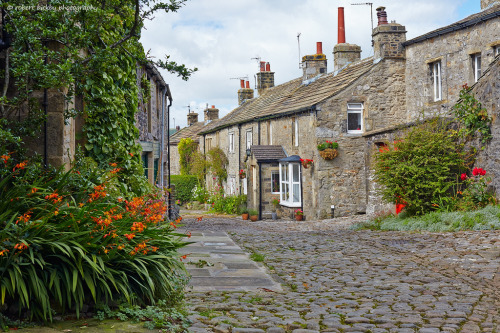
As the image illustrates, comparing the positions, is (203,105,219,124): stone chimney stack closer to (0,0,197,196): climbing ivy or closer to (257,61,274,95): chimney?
(257,61,274,95): chimney

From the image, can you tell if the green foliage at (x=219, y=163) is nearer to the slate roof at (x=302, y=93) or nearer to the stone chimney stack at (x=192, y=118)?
the slate roof at (x=302, y=93)

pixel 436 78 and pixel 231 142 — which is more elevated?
pixel 436 78

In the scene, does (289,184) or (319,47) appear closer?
(289,184)

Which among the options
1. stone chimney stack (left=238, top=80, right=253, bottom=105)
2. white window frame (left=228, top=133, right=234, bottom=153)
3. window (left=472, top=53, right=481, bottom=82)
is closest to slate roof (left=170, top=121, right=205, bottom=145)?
stone chimney stack (left=238, top=80, right=253, bottom=105)

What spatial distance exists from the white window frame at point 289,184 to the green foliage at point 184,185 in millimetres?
13695

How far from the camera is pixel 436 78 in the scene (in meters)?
21.2

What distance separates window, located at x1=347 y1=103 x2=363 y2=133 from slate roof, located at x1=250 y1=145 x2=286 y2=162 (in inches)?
163

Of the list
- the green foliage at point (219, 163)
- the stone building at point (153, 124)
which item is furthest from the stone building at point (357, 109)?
the green foliage at point (219, 163)

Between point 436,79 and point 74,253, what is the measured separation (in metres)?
18.5

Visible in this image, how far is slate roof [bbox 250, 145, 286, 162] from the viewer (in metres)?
25.9

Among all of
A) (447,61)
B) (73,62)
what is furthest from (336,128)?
(73,62)

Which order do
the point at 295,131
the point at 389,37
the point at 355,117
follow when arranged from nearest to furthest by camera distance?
the point at 389,37, the point at 355,117, the point at 295,131

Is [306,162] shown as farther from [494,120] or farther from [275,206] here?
[494,120]

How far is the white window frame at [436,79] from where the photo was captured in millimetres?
20859
